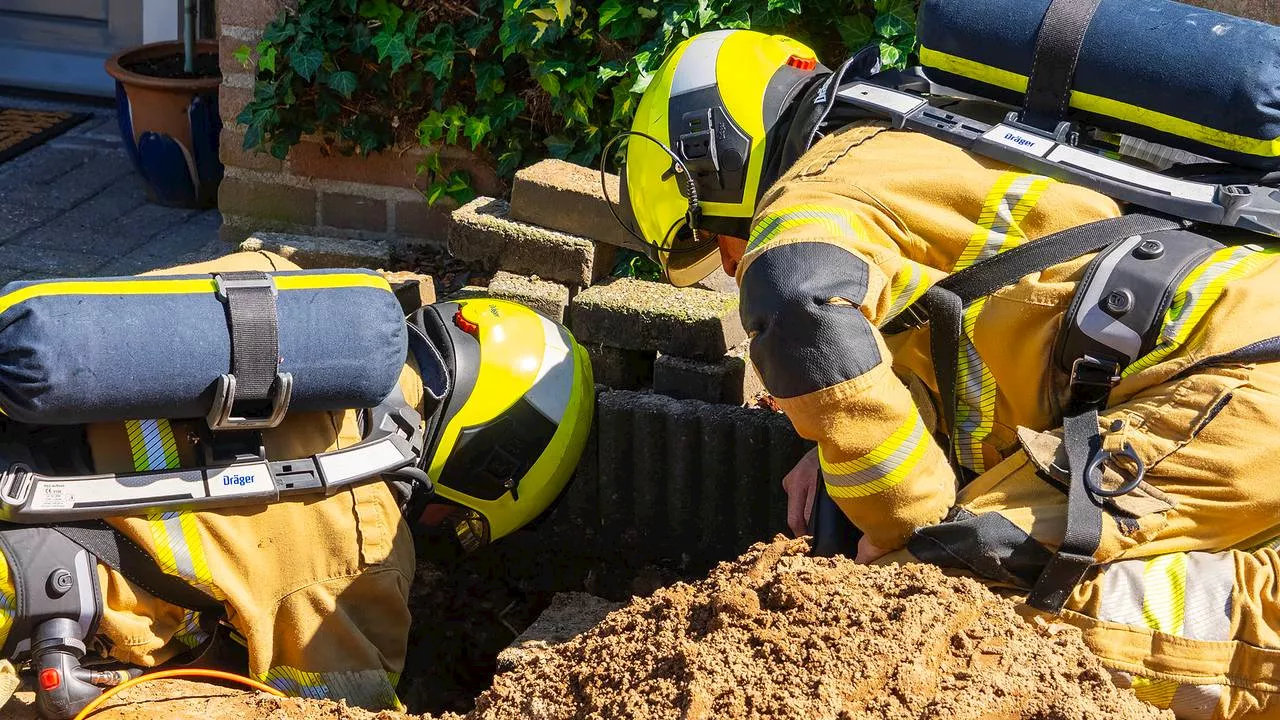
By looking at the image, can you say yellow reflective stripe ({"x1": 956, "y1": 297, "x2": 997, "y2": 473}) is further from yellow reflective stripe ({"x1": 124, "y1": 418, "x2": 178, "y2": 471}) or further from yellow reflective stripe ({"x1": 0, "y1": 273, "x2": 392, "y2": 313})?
yellow reflective stripe ({"x1": 124, "y1": 418, "x2": 178, "y2": 471})

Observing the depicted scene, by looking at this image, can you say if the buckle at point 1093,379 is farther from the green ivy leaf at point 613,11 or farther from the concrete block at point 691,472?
the green ivy leaf at point 613,11

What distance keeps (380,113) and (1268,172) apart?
3673 mm

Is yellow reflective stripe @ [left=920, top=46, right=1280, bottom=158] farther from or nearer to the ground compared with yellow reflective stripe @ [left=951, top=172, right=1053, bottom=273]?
farther from the ground

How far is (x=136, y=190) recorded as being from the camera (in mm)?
6434

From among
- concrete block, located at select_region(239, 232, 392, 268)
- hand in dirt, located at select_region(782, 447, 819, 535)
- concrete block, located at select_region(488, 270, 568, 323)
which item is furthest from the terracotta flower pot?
hand in dirt, located at select_region(782, 447, 819, 535)

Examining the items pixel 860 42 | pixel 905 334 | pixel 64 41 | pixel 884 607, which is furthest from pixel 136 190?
pixel 884 607

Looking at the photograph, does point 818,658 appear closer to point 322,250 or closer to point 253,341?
point 253,341

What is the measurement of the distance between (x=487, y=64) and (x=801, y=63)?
2.02m

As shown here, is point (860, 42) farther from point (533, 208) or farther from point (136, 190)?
point (136, 190)

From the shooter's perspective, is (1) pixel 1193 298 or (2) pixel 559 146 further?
(2) pixel 559 146

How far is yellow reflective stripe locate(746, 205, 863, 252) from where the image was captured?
8.25 ft

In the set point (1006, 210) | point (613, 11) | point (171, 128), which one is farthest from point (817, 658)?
point (171, 128)

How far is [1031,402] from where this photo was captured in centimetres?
266

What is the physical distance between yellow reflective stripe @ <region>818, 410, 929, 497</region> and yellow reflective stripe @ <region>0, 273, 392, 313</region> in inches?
44.2
